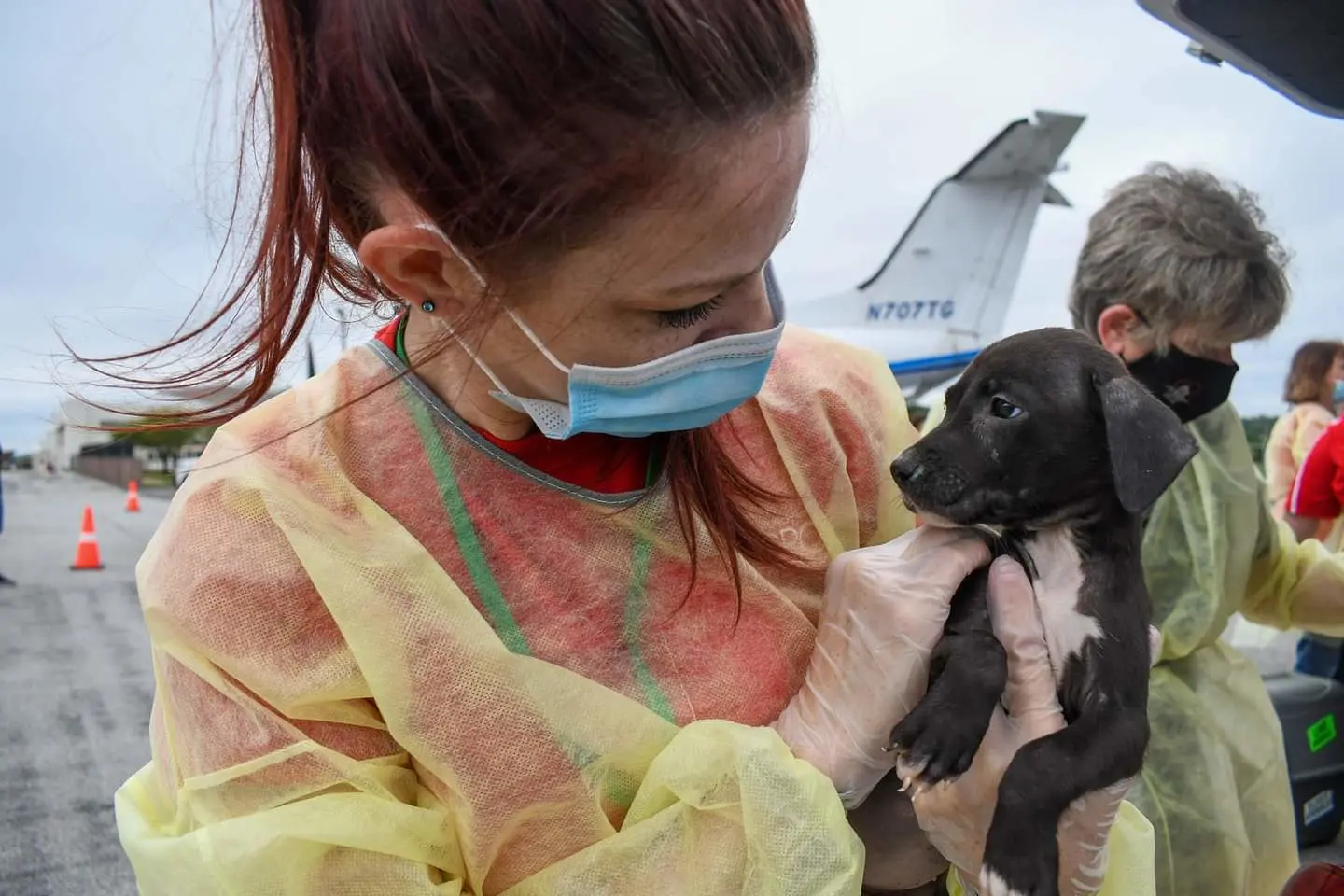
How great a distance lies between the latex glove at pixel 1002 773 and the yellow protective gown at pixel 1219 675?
1.18m

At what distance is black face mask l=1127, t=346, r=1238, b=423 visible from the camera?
2438mm

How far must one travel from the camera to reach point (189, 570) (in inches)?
43.9

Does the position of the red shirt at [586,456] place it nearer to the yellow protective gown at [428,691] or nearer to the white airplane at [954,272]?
the yellow protective gown at [428,691]

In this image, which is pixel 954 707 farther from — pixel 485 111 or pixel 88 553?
pixel 88 553

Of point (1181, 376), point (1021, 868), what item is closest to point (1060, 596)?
point (1021, 868)

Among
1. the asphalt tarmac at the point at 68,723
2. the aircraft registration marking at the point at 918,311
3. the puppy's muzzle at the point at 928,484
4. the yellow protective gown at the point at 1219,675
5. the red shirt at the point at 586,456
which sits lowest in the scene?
the aircraft registration marking at the point at 918,311

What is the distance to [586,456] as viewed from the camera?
4.47 feet

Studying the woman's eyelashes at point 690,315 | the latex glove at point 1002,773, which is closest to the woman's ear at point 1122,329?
the latex glove at point 1002,773

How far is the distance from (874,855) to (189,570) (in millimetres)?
991

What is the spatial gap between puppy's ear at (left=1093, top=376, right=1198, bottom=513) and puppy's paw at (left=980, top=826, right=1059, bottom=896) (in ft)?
1.42

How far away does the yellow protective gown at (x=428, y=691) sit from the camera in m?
1.10

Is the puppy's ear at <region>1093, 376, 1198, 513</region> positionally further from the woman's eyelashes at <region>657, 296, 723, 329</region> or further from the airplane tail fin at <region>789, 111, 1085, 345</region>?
the airplane tail fin at <region>789, 111, 1085, 345</region>

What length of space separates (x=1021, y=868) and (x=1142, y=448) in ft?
1.79

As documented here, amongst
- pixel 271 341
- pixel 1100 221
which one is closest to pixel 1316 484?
pixel 1100 221
